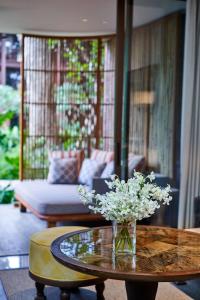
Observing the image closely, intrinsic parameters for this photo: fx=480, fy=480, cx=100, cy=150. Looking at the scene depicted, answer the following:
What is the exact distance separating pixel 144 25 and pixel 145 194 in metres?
2.89

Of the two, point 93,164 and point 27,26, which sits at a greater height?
point 27,26

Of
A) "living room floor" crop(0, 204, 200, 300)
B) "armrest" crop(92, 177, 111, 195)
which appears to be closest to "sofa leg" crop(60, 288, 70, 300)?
"living room floor" crop(0, 204, 200, 300)

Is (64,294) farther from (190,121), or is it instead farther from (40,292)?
(190,121)

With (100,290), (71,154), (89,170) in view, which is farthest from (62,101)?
(100,290)

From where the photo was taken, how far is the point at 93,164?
21.2 feet

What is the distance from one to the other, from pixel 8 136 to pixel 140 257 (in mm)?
6261

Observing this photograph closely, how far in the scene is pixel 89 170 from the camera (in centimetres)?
647

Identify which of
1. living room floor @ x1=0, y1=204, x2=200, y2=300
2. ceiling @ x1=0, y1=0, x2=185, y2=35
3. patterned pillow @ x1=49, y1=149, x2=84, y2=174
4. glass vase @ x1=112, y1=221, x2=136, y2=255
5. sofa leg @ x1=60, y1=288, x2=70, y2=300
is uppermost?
ceiling @ x1=0, y1=0, x2=185, y2=35

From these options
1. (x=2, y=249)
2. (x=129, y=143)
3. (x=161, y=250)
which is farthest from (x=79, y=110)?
(x=161, y=250)

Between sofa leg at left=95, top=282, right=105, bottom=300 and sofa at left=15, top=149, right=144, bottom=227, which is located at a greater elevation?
sofa at left=15, top=149, right=144, bottom=227

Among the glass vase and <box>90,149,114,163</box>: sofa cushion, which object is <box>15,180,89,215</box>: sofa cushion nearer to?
<box>90,149,114,163</box>: sofa cushion

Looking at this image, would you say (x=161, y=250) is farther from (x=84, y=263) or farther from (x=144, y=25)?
(x=144, y=25)

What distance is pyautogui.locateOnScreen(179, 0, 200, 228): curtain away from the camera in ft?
15.4

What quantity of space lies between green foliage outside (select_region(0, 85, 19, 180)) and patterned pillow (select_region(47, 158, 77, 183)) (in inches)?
56.9
